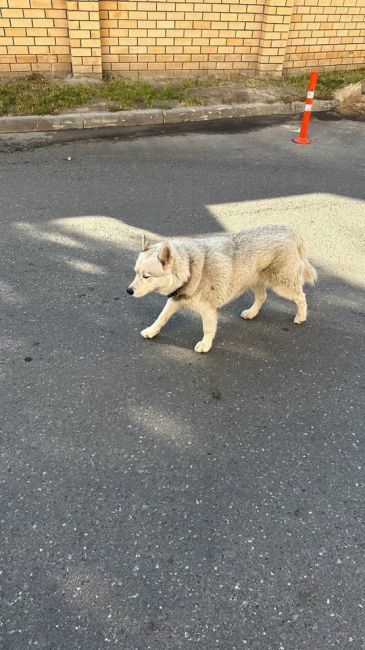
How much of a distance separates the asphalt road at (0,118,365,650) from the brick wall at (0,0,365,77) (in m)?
5.01

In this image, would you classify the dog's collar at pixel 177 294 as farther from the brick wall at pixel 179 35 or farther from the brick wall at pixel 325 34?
the brick wall at pixel 325 34

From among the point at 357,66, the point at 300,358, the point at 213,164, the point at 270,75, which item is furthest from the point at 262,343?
the point at 357,66

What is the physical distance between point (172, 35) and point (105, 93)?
1.95 m

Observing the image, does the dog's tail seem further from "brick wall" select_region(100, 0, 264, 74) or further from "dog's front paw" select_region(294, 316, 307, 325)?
"brick wall" select_region(100, 0, 264, 74)

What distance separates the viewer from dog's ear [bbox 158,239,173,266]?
10.1ft

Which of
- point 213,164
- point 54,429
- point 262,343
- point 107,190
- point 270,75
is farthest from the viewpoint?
point 270,75

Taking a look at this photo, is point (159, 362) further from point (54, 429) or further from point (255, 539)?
point (255, 539)

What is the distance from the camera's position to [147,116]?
27.8 ft

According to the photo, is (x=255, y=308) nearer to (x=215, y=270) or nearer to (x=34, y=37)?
(x=215, y=270)

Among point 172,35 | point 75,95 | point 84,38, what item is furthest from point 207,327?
point 172,35

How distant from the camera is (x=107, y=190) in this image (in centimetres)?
613

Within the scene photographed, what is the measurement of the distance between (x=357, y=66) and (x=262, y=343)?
1085 cm

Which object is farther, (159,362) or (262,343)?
(262,343)

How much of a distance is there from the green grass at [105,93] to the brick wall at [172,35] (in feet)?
0.94
